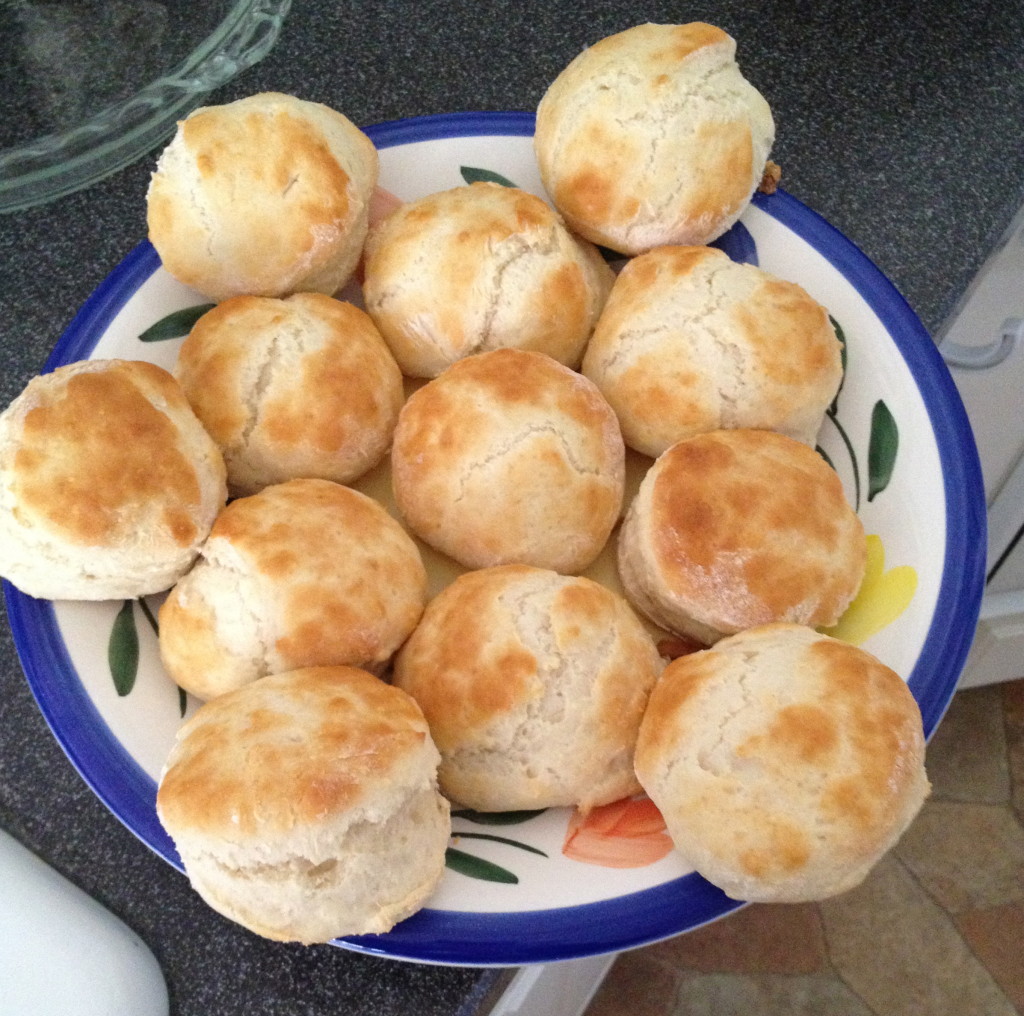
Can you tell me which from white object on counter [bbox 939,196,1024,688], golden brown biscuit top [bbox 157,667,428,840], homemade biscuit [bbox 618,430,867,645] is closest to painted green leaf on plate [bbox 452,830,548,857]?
golden brown biscuit top [bbox 157,667,428,840]

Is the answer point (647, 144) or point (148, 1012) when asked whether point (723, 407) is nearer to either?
point (647, 144)

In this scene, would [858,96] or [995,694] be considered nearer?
[858,96]

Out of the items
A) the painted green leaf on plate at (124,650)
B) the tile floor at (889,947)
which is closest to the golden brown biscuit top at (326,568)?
the painted green leaf on plate at (124,650)

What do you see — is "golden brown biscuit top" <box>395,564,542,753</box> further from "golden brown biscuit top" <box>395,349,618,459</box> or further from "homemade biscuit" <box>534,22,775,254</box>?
"homemade biscuit" <box>534,22,775,254</box>

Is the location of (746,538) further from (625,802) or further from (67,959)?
(67,959)

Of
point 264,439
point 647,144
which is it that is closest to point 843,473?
point 647,144

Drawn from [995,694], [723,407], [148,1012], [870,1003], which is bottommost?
[870,1003]
